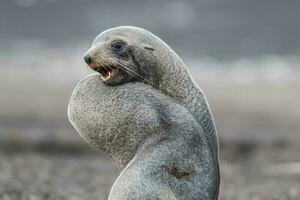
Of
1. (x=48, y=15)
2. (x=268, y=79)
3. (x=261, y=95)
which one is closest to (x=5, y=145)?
(x=261, y=95)

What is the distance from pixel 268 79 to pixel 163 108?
3132 centimetres

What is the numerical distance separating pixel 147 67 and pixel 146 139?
0.55 m

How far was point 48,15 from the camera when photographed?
66062 mm

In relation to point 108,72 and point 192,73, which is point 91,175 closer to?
point 108,72

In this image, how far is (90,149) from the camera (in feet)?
63.4

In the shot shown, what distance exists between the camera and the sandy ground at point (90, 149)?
14.4m

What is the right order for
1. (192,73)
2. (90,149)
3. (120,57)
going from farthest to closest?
(192,73), (90,149), (120,57)

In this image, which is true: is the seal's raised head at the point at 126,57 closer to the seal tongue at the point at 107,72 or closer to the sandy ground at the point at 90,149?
the seal tongue at the point at 107,72

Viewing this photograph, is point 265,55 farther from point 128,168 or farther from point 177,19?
point 128,168

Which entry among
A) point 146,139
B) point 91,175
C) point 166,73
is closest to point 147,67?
point 166,73

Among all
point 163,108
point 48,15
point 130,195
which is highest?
point 163,108

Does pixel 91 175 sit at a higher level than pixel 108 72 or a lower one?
lower

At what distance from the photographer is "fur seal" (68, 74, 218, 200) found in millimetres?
7027

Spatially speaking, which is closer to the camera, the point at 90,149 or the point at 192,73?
the point at 90,149
